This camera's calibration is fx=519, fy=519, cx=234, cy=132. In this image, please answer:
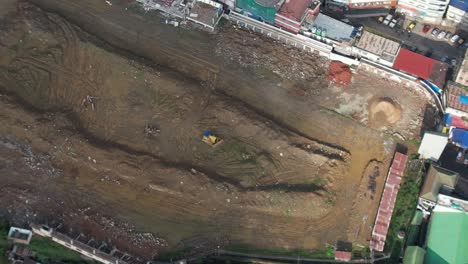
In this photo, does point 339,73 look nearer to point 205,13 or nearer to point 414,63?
point 414,63

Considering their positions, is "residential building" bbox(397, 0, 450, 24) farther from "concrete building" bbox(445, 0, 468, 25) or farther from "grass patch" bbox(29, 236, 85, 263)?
"grass patch" bbox(29, 236, 85, 263)

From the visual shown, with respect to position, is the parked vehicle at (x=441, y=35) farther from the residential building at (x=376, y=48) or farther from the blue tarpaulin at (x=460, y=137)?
the blue tarpaulin at (x=460, y=137)

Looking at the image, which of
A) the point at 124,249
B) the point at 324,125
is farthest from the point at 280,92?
the point at 124,249

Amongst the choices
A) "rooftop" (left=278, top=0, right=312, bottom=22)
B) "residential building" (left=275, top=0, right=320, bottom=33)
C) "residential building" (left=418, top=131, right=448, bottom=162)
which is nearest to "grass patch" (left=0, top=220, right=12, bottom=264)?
"residential building" (left=275, top=0, right=320, bottom=33)

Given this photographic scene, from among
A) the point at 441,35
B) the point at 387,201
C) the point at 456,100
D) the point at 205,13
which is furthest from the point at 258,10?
the point at 387,201

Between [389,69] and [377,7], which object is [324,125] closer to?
[389,69]

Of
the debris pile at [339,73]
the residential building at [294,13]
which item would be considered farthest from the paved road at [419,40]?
the residential building at [294,13]
